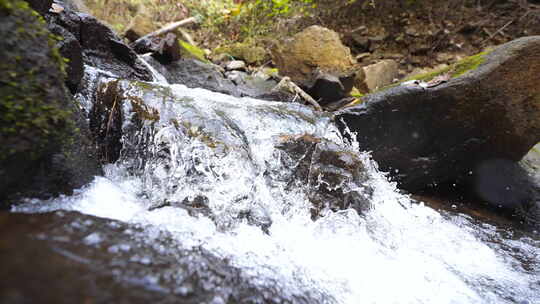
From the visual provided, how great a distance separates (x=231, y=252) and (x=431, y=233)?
236cm

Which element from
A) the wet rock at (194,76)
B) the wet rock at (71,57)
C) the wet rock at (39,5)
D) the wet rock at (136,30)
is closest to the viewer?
the wet rock at (39,5)

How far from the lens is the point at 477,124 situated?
3.54m

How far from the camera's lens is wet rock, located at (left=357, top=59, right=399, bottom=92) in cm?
674

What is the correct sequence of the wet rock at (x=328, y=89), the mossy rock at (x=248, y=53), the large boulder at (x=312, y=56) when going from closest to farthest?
the wet rock at (x=328, y=89)
the large boulder at (x=312, y=56)
the mossy rock at (x=248, y=53)

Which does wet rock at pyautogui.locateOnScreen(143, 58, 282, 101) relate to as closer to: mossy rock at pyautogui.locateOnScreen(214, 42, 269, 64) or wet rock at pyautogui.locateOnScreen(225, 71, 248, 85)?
wet rock at pyautogui.locateOnScreen(225, 71, 248, 85)

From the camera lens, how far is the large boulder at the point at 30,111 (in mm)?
1188

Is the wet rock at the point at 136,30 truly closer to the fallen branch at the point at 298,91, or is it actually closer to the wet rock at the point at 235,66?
the wet rock at the point at 235,66

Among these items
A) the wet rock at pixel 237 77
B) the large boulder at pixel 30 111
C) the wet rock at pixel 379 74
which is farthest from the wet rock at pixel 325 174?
the wet rock at pixel 379 74

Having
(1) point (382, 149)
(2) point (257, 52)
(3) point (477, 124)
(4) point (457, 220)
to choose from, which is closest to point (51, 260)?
(1) point (382, 149)

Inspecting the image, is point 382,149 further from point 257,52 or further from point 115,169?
point 257,52

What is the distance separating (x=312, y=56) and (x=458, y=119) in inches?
170

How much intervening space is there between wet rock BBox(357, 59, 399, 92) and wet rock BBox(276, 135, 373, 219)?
14.5ft

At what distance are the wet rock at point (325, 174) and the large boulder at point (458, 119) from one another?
1122mm

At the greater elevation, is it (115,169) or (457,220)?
(115,169)
